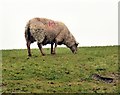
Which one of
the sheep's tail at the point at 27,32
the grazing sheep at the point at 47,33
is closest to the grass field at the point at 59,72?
the sheep's tail at the point at 27,32

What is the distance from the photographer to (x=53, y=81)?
1040 inches

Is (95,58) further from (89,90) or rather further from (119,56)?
(89,90)

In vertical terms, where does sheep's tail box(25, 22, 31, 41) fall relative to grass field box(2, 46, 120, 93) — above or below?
above

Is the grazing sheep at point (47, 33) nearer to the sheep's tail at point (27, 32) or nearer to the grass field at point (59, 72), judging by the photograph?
the sheep's tail at point (27, 32)

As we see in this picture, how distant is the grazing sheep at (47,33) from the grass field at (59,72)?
1.98m

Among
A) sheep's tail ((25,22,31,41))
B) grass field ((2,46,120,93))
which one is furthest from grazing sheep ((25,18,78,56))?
grass field ((2,46,120,93))

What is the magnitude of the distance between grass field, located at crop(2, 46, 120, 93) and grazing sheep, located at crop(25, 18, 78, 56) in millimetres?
1976

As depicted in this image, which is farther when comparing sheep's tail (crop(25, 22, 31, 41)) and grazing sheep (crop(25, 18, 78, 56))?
sheep's tail (crop(25, 22, 31, 41))

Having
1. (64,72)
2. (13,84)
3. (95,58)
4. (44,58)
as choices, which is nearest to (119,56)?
(95,58)

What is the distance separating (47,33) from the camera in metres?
38.4

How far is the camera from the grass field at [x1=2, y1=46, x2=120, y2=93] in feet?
79.9

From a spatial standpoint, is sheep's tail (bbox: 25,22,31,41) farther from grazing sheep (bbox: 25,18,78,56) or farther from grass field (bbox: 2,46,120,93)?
grass field (bbox: 2,46,120,93)

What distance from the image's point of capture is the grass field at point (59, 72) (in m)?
24.4

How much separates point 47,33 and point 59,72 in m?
→ 9.83
